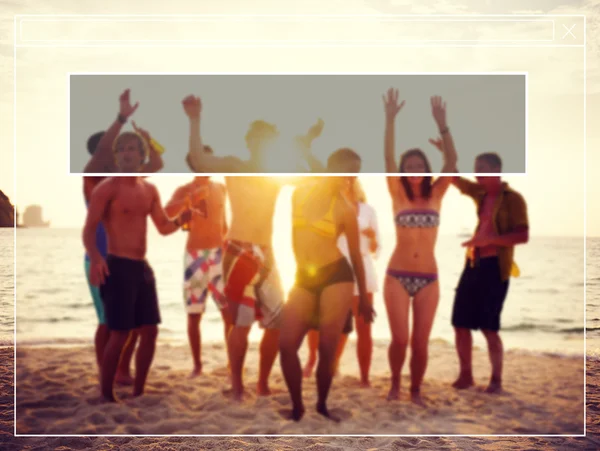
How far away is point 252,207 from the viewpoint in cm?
412

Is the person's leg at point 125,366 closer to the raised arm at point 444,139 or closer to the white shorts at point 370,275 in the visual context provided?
the white shorts at point 370,275

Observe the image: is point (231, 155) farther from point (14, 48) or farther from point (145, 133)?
point (14, 48)

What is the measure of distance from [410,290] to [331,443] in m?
1.30

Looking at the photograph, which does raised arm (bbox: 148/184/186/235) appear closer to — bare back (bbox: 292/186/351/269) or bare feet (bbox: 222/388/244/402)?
bare back (bbox: 292/186/351/269)

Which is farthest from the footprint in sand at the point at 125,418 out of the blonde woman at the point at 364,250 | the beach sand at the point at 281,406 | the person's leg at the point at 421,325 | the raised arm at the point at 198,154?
the person's leg at the point at 421,325

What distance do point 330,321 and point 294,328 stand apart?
28cm

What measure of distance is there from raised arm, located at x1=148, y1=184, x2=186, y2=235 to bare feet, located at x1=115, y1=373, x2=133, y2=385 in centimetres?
136

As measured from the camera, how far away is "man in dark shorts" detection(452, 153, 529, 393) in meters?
4.37

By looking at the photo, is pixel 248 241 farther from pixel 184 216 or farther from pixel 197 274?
pixel 197 274

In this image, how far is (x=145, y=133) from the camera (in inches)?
156

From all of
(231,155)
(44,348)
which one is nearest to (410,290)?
(231,155)

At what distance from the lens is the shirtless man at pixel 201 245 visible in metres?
4.55

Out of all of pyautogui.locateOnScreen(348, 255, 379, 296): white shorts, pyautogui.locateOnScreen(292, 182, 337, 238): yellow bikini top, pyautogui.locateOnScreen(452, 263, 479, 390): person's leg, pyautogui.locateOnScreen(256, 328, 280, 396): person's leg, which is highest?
pyautogui.locateOnScreen(292, 182, 337, 238): yellow bikini top

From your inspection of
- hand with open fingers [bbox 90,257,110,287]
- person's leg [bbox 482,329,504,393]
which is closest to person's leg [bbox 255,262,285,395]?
hand with open fingers [bbox 90,257,110,287]
